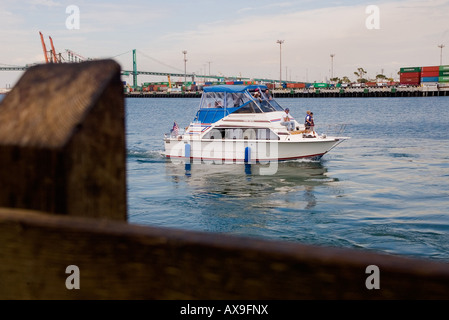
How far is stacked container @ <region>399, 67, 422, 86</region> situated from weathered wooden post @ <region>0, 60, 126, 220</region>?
167 metres

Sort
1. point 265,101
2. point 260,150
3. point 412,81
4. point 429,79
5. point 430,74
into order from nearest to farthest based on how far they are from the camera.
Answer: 1. point 260,150
2. point 265,101
3. point 430,74
4. point 429,79
5. point 412,81

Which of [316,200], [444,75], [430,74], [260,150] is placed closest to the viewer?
[316,200]

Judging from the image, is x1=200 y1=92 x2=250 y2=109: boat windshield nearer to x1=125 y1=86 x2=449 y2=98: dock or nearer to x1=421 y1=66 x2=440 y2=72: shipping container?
x1=125 y1=86 x2=449 y2=98: dock

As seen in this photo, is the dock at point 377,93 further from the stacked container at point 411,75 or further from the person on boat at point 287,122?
the person on boat at point 287,122

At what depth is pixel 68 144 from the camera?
1.19 metres

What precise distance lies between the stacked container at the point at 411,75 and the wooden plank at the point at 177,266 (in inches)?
6597

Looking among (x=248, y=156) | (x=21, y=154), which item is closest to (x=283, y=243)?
(x=21, y=154)

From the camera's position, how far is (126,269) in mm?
1225

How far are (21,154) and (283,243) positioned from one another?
27.8 inches

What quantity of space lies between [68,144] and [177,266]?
1.32 feet

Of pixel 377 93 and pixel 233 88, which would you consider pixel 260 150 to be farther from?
pixel 377 93

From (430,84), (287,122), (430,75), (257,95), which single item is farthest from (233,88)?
(430,75)

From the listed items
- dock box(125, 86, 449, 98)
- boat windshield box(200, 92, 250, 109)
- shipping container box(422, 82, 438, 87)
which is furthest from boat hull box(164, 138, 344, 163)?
shipping container box(422, 82, 438, 87)
